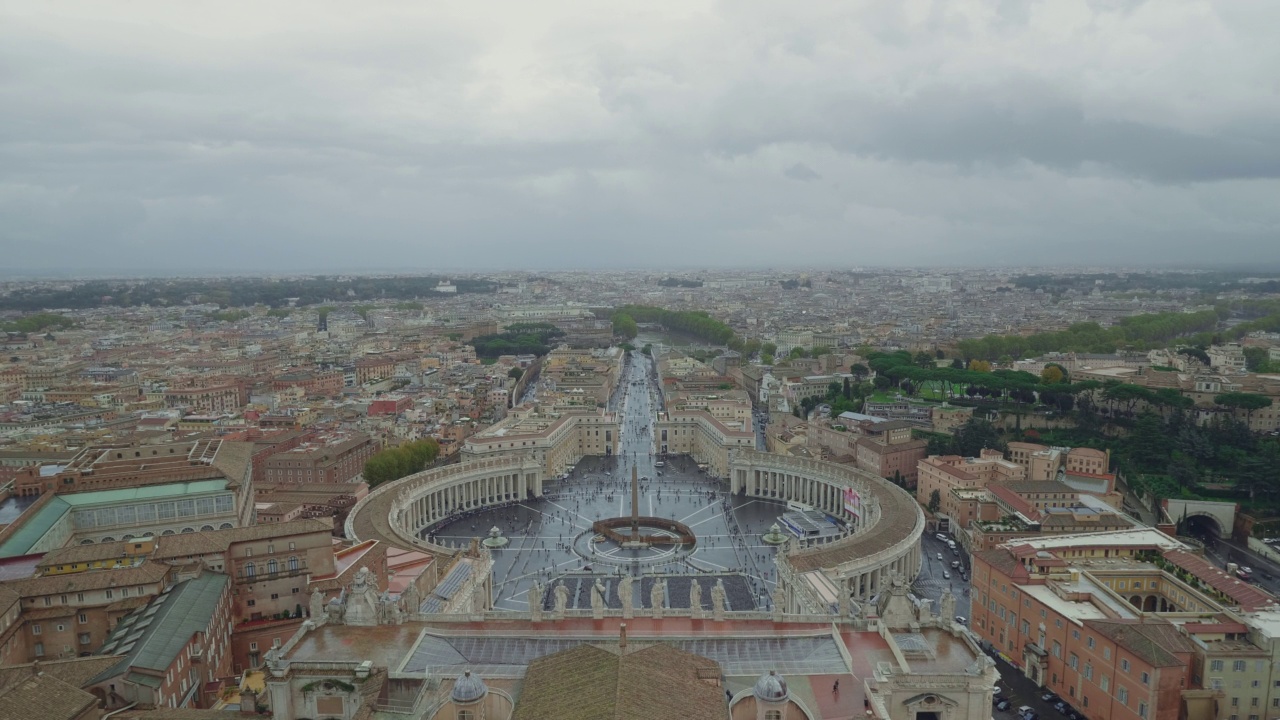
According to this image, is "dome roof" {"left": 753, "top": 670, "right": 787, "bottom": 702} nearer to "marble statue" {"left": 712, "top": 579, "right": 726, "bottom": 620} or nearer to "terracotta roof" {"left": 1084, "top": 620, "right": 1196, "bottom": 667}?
"marble statue" {"left": 712, "top": 579, "right": 726, "bottom": 620}

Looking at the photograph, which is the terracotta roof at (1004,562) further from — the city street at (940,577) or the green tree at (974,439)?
the green tree at (974,439)

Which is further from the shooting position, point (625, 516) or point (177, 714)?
point (625, 516)

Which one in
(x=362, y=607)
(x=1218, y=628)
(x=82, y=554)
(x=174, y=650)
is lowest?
(x=1218, y=628)

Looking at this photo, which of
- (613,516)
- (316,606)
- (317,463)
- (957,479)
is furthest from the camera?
(317,463)

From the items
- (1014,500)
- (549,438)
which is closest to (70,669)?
(549,438)

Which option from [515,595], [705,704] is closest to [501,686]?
[705,704]

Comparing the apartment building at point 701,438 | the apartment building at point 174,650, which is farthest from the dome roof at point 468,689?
the apartment building at point 701,438

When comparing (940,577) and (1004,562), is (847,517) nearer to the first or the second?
(940,577)

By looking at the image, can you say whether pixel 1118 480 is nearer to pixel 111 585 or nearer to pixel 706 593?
pixel 706 593
